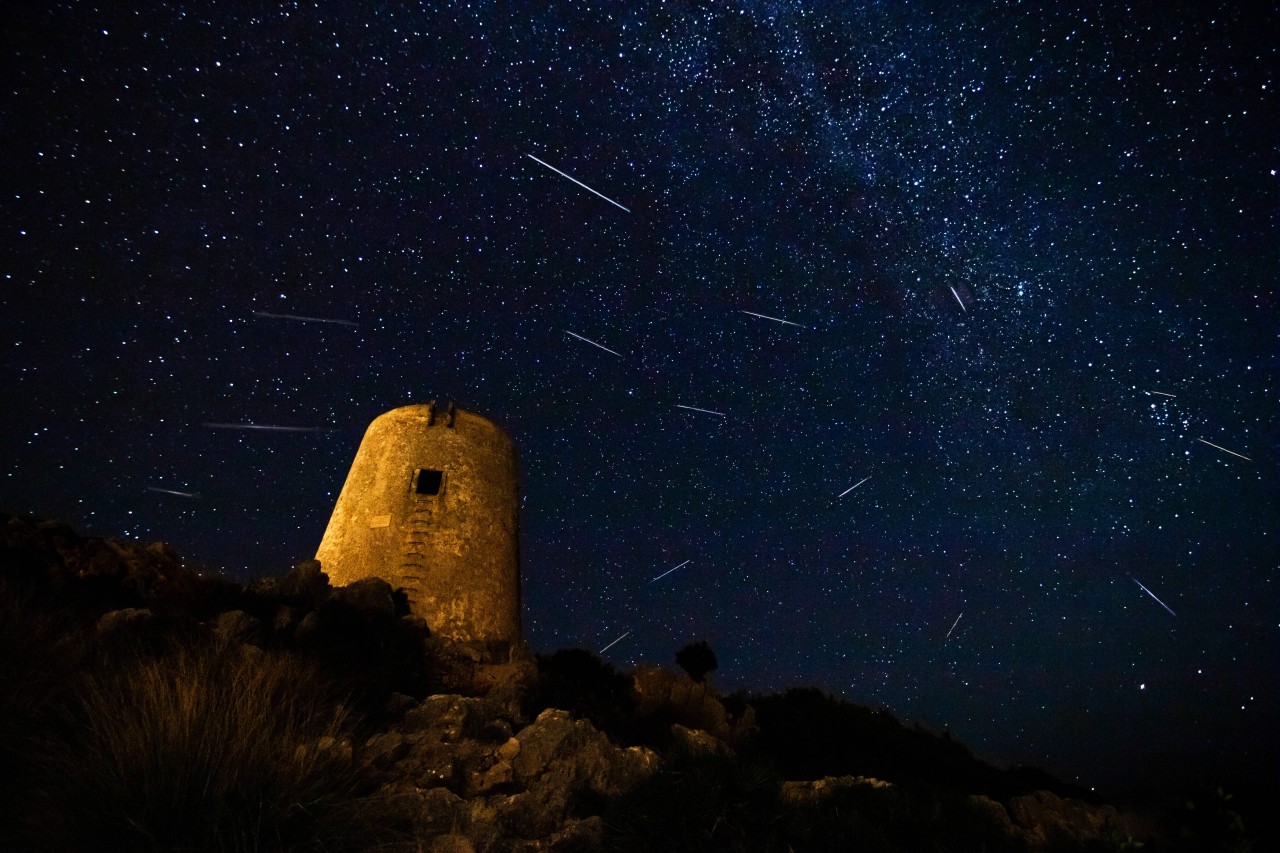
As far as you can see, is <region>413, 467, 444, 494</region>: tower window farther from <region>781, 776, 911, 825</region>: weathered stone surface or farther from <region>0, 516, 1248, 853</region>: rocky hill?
<region>781, 776, 911, 825</region>: weathered stone surface

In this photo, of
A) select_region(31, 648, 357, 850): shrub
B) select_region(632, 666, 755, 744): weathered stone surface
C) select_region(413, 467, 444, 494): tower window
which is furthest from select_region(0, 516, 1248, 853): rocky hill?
select_region(413, 467, 444, 494): tower window

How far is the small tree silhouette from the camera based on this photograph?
18031mm

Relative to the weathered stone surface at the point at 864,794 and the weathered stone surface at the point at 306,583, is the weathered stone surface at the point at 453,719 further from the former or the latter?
the weathered stone surface at the point at 306,583

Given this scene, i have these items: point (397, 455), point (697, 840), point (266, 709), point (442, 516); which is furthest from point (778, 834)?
point (397, 455)

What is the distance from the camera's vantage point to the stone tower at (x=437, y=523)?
1269 centimetres

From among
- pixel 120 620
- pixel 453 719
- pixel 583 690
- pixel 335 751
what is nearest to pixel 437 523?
pixel 583 690

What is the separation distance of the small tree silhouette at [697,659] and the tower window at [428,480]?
29.7 feet

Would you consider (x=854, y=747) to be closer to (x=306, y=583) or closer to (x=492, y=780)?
(x=492, y=780)

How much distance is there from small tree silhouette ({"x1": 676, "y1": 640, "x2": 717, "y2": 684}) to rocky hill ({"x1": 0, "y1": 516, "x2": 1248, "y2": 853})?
269 inches

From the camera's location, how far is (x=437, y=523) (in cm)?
1326

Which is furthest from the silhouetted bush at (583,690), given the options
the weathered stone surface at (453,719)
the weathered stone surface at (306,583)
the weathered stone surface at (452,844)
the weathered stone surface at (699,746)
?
the weathered stone surface at (306,583)

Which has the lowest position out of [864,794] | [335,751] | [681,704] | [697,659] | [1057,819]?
[697,659]

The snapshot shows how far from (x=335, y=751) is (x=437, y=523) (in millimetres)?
7781

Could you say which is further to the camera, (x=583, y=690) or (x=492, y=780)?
(x=583, y=690)
